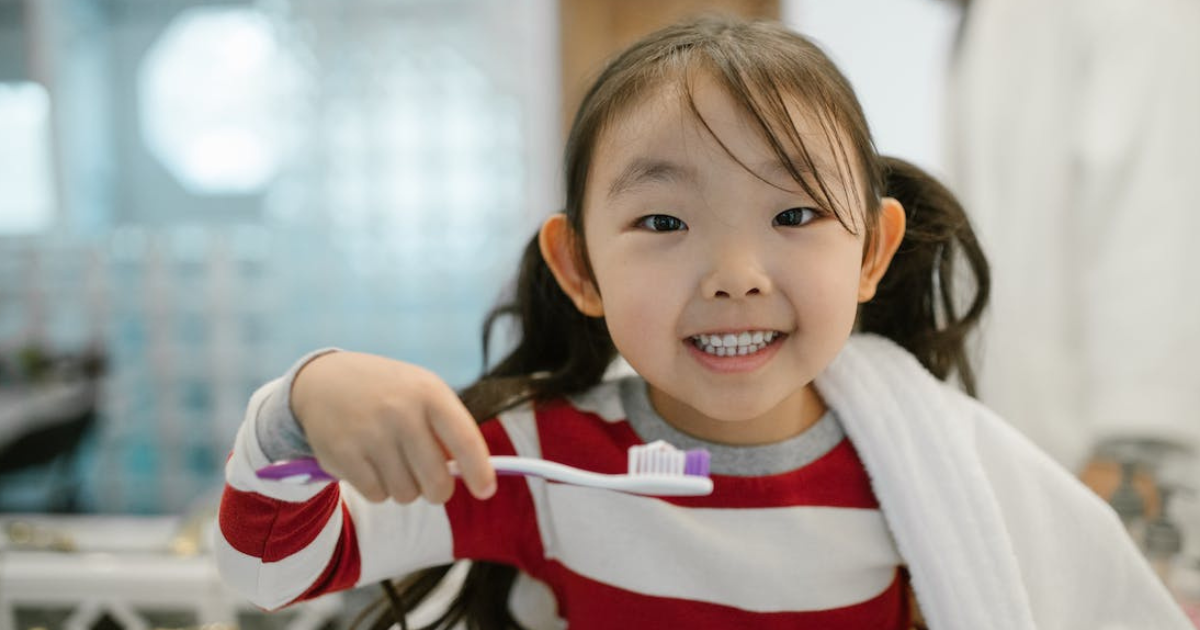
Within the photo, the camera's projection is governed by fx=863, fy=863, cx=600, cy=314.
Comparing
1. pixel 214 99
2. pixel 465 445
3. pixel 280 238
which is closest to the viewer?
pixel 465 445

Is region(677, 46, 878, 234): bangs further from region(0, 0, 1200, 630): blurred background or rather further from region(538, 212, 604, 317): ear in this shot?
region(0, 0, 1200, 630): blurred background

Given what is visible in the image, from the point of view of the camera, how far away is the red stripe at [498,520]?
0.56m

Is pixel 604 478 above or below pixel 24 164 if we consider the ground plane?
above

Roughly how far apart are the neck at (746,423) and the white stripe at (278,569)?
0.23 metres

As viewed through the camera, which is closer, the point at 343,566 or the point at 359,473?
the point at 359,473

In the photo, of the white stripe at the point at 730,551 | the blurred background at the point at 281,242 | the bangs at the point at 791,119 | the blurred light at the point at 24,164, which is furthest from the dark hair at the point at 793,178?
the blurred light at the point at 24,164

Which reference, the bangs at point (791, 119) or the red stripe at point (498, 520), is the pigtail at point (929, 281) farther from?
the red stripe at point (498, 520)

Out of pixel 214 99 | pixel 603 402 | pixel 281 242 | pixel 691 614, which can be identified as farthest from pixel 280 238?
pixel 691 614

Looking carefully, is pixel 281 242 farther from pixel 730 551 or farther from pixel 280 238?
pixel 730 551

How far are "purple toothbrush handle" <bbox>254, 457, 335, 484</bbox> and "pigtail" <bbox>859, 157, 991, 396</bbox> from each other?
0.42 meters

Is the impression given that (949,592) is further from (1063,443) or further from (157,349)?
(157,349)

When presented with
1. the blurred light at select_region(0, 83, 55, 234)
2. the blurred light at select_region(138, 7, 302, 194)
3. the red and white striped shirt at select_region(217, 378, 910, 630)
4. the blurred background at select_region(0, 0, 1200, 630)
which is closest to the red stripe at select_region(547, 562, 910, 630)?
the red and white striped shirt at select_region(217, 378, 910, 630)

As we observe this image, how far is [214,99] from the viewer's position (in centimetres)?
320

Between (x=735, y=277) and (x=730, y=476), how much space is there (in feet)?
0.54
